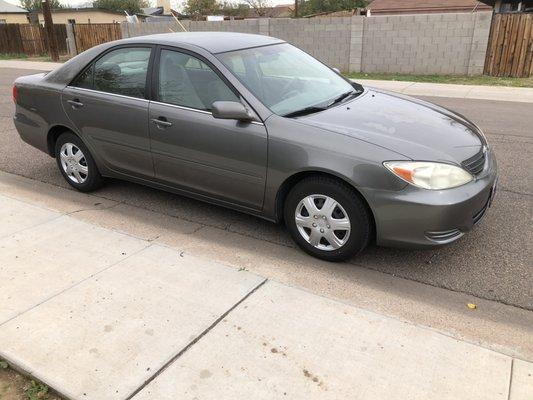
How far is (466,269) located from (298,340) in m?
1.56

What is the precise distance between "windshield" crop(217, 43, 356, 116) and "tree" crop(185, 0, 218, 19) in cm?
5997

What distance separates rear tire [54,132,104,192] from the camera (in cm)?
517

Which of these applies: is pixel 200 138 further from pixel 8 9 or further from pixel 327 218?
pixel 8 9

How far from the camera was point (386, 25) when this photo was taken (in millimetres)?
16250

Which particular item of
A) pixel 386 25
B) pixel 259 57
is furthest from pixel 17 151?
pixel 386 25

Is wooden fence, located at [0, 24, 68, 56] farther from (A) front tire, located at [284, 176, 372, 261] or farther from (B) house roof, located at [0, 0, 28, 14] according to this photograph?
(B) house roof, located at [0, 0, 28, 14]

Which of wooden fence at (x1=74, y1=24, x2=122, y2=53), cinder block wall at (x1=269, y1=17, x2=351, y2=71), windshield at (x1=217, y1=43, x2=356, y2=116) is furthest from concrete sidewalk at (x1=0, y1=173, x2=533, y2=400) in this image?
wooden fence at (x1=74, y1=24, x2=122, y2=53)

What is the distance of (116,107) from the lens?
4.64m

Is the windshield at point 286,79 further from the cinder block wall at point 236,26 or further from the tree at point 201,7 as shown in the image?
the tree at point 201,7

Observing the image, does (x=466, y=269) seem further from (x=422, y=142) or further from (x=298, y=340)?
(x=298, y=340)

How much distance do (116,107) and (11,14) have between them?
5754 centimetres

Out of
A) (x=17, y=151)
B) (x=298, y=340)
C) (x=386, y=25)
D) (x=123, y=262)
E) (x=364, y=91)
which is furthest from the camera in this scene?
(x=386, y=25)

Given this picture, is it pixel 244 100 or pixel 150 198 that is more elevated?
pixel 244 100

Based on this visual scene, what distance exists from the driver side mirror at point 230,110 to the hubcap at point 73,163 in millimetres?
2085
